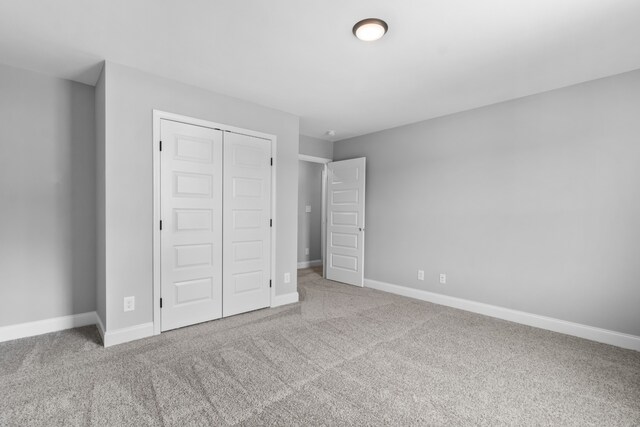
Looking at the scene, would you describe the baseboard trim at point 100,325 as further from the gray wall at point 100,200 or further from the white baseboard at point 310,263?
the white baseboard at point 310,263

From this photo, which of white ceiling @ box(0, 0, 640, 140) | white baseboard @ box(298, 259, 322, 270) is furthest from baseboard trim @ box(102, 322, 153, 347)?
white baseboard @ box(298, 259, 322, 270)

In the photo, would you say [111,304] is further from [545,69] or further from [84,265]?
[545,69]

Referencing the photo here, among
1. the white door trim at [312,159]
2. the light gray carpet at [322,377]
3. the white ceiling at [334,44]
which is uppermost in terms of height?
the white ceiling at [334,44]

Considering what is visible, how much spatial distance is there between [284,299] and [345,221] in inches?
69.5

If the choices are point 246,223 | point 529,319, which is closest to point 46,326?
point 246,223

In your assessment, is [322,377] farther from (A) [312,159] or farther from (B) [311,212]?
(B) [311,212]

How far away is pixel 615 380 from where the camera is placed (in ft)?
7.22

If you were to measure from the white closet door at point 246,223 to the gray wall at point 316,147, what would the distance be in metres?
1.43

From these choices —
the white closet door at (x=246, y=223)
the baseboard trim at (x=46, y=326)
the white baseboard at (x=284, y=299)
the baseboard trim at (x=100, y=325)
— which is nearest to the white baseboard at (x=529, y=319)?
the white baseboard at (x=284, y=299)

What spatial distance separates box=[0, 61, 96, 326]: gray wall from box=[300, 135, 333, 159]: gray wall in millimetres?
2840

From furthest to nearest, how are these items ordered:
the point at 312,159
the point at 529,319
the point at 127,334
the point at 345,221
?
the point at 312,159 < the point at 345,221 < the point at 529,319 < the point at 127,334

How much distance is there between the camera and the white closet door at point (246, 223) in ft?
11.1

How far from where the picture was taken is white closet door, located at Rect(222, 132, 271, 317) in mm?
3389

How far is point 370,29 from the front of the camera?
81.7 inches
